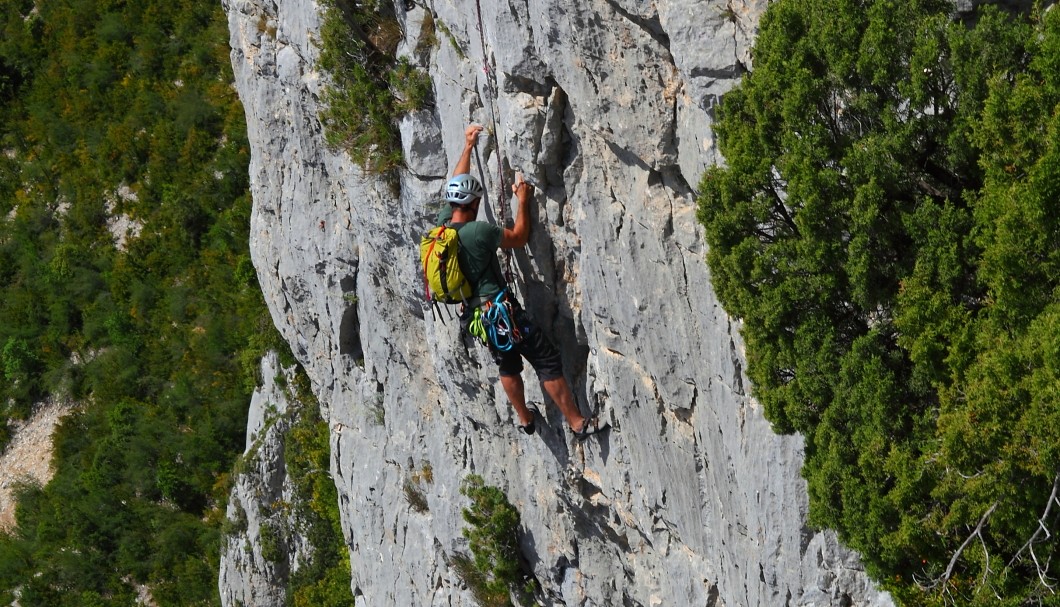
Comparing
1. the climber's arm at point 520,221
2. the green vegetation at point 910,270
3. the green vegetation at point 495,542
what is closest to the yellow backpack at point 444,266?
the climber's arm at point 520,221

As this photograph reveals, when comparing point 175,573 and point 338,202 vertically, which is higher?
point 338,202

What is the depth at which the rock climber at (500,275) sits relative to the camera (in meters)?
9.35

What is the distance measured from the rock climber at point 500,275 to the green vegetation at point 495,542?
295 centimetres

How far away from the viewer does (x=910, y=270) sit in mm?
5824

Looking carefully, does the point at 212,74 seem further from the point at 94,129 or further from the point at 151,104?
the point at 94,129

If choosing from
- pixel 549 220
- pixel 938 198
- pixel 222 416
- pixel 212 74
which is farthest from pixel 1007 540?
pixel 212 74

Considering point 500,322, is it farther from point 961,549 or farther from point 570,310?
point 961,549

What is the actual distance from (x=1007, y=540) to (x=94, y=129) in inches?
1119

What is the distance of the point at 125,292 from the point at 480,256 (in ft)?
68.5

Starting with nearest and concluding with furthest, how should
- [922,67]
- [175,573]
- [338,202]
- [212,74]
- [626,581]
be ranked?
[922,67] → [626,581] → [338,202] → [175,573] → [212,74]

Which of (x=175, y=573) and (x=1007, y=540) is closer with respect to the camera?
(x=1007, y=540)

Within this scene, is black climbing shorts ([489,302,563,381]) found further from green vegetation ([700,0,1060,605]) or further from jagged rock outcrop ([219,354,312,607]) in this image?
jagged rock outcrop ([219,354,312,607])

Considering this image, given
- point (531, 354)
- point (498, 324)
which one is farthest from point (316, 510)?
point (498, 324)

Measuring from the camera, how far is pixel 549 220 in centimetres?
945
